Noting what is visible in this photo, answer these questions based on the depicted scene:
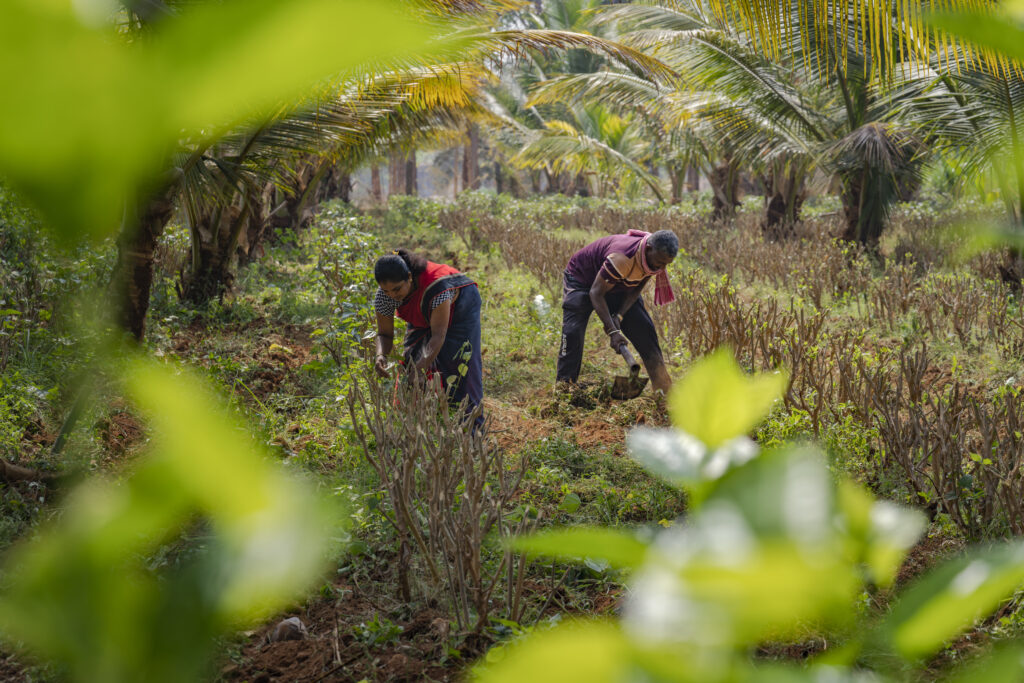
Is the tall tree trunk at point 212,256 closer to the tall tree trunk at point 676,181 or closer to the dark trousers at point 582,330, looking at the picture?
the dark trousers at point 582,330

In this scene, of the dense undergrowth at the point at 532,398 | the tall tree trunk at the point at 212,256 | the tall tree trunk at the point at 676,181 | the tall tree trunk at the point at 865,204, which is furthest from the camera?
the tall tree trunk at the point at 676,181

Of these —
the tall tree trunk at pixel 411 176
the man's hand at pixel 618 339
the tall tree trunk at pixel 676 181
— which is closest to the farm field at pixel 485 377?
the man's hand at pixel 618 339

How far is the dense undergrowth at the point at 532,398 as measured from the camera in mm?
2350

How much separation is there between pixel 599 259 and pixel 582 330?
454 millimetres

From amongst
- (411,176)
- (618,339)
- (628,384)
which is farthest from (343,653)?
(411,176)

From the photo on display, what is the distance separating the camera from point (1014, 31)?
0.20 metres

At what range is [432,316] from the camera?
3.87 metres

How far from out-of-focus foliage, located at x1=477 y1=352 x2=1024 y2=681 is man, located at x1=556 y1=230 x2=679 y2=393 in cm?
425

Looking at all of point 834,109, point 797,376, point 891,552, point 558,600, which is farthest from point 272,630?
point 834,109

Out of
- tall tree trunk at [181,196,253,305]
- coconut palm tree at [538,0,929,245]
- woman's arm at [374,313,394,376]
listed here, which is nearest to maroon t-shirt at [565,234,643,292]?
woman's arm at [374,313,394,376]

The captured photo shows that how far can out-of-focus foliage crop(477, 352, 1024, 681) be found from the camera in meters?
0.15

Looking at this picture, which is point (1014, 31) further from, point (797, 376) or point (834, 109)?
point (834, 109)

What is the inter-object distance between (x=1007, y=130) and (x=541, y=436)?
431 cm

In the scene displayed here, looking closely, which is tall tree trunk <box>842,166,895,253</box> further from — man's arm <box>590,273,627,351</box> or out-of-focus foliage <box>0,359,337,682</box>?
out-of-focus foliage <box>0,359,337,682</box>
